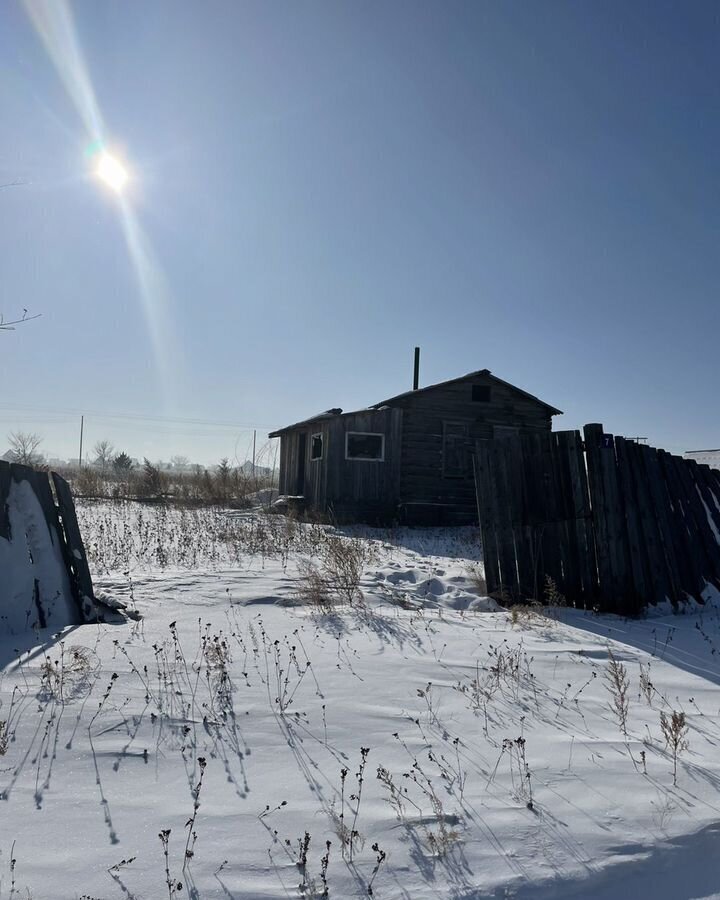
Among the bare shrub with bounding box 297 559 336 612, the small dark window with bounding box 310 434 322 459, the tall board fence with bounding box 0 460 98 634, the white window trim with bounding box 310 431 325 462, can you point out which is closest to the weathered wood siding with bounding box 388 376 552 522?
the white window trim with bounding box 310 431 325 462

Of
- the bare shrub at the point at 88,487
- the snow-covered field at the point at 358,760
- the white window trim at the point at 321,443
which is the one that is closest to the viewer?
the snow-covered field at the point at 358,760

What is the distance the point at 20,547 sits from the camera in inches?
211

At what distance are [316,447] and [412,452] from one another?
362 cm

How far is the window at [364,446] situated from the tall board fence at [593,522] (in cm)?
1140

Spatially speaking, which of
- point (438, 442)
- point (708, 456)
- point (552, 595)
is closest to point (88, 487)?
point (438, 442)

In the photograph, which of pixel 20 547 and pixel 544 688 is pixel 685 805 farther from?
pixel 20 547

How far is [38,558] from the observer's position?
547 cm

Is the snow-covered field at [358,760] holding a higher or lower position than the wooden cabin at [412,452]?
lower

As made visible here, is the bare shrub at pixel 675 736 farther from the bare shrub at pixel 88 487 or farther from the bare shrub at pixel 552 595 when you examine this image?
the bare shrub at pixel 88 487

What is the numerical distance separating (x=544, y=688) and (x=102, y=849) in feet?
9.11

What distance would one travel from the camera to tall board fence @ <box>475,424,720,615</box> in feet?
20.6

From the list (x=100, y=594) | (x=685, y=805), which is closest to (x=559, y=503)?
(x=685, y=805)

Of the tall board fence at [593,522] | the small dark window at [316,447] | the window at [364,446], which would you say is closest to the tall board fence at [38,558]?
the tall board fence at [593,522]

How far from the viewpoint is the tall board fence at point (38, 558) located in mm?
5184
